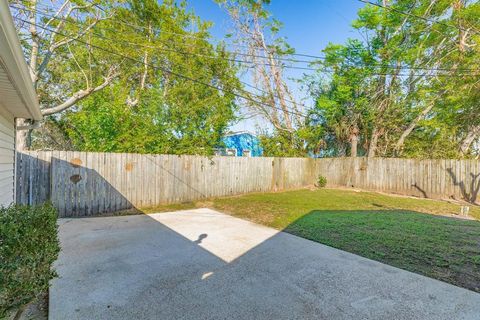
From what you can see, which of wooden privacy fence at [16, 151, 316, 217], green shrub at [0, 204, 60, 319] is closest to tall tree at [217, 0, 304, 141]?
wooden privacy fence at [16, 151, 316, 217]

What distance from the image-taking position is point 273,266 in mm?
3211

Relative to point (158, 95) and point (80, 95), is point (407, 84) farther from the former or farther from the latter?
point (80, 95)

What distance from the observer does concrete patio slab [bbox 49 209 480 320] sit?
2.22 m

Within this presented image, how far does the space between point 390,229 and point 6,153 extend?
7010 mm

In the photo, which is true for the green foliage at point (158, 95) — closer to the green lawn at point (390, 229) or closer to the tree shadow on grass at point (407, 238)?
the green lawn at point (390, 229)

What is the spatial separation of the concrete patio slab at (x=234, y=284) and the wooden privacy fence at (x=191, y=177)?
2.26 m

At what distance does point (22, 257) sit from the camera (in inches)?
73.3

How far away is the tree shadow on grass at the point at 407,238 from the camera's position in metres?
3.17

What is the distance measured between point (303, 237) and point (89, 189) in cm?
535

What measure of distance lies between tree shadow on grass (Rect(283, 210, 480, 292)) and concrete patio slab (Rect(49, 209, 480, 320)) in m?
0.34

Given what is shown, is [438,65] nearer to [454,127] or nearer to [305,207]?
[454,127]

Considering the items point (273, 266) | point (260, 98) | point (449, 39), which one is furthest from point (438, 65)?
point (273, 266)

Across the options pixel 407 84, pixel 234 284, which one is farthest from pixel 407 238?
pixel 407 84

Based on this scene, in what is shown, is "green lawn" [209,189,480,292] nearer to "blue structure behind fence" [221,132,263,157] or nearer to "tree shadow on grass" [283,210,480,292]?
"tree shadow on grass" [283,210,480,292]
